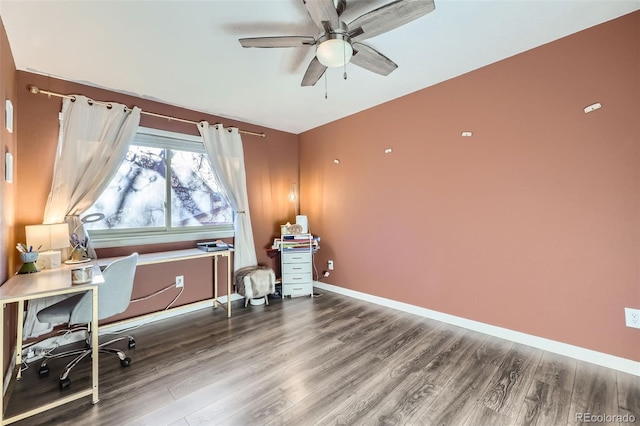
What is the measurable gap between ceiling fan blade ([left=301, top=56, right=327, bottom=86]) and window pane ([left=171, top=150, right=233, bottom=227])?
1807 mm

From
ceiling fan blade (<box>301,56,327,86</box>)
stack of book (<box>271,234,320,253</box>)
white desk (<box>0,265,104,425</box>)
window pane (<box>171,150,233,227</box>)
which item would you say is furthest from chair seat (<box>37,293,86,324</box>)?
ceiling fan blade (<box>301,56,327,86</box>)

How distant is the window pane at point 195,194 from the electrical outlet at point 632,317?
3779 millimetres

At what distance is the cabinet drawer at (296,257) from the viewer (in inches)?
143

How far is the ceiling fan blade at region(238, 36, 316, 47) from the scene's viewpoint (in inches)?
66.3

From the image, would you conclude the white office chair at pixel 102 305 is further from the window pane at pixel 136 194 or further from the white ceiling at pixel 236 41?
the white ceiling at pixel 236 41

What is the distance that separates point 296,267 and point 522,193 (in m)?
2.59

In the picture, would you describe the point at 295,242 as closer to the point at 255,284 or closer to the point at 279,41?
the point at 255,284

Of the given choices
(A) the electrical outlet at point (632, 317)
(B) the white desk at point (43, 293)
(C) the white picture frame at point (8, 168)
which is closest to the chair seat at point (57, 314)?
(B) the white desk at point (43, 293)

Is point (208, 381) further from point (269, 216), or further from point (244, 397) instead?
point (269, 216)

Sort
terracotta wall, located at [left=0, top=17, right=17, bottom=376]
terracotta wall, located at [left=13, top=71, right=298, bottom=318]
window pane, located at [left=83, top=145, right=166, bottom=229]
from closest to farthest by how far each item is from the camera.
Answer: terracotta wall, located at [left=0, top=17, right=17, bottom=376] → terracotta wall, located at [left=13, top=71, right=298, bottom=318] → window pane, located at [left=83, top=145, right=166, bottom=229]

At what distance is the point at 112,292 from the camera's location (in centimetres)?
195

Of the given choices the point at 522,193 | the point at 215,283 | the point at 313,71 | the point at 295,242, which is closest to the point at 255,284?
the point at 215,283

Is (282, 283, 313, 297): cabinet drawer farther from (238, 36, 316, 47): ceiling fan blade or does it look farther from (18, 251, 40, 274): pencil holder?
(238, 36, 316, 47): ceiling fan blade

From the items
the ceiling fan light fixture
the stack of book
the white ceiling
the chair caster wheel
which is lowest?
the chair caster wheel
